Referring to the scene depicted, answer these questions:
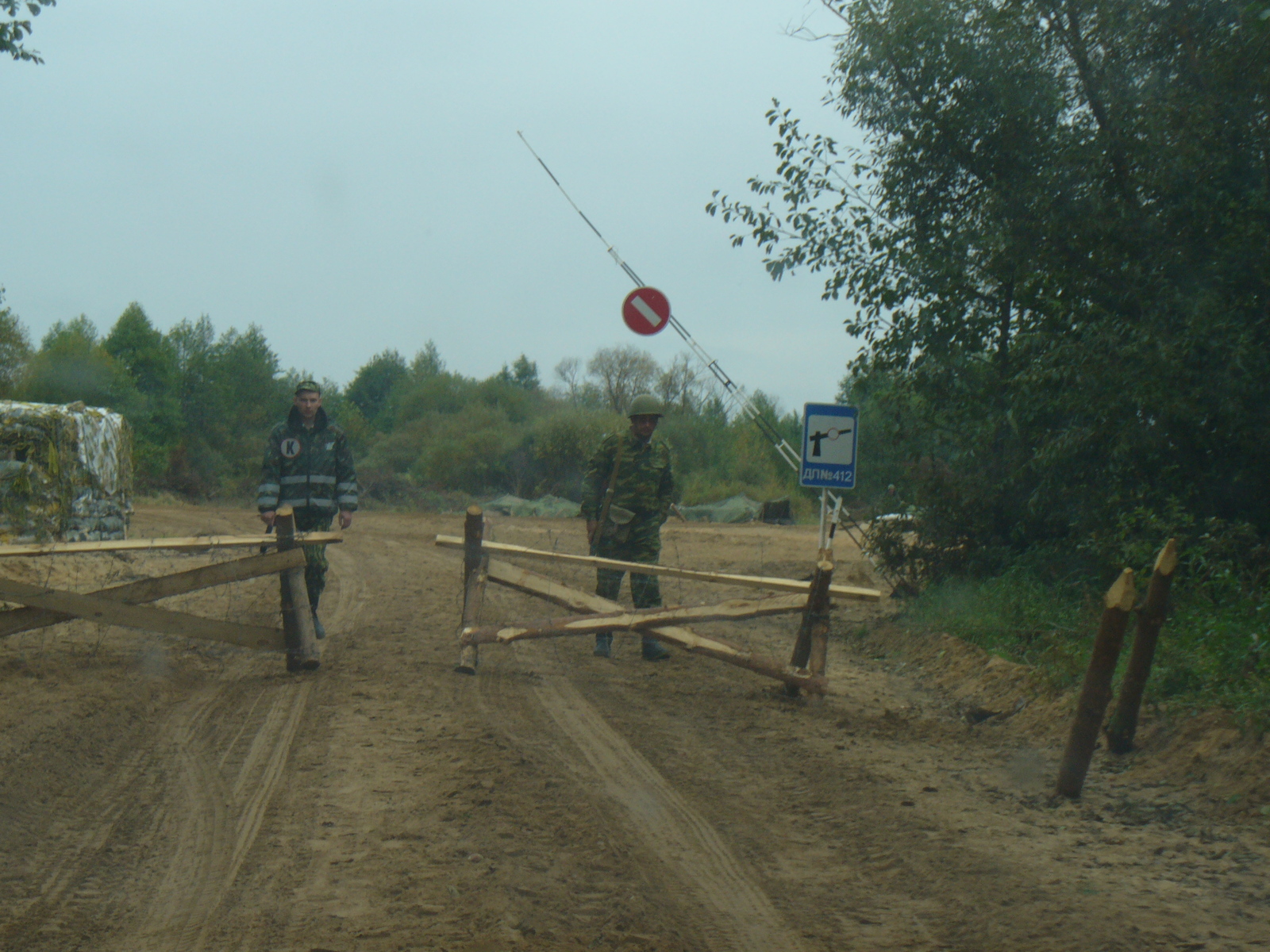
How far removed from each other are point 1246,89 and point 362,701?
8.33m

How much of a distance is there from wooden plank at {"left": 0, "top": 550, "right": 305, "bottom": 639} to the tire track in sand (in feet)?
5.65

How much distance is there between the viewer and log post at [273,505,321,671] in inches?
293

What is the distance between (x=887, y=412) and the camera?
1239 centimetres

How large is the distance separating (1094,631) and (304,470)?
6.54 meters

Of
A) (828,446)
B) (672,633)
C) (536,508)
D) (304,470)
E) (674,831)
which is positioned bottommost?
(674,831)

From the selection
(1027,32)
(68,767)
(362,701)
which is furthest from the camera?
(1027,32)

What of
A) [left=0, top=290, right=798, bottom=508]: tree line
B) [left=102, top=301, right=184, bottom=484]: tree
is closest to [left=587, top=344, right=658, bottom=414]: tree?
[left=0, top=290, right=798, bottom=508]: tree line

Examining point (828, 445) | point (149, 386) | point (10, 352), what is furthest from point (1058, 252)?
point (149, 386)

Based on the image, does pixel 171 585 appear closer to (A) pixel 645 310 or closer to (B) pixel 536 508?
(A) pixel 645 310

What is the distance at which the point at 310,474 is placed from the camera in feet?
28.3

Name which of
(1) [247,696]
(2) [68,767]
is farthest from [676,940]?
(1) [247,696]

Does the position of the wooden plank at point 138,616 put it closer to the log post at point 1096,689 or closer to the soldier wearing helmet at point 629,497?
the soldier wearing helmet at point 629,497

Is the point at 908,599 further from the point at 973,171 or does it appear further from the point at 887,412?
the point at 973,171

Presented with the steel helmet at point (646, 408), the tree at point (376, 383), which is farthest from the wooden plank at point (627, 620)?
the tree at point (376, 383)
